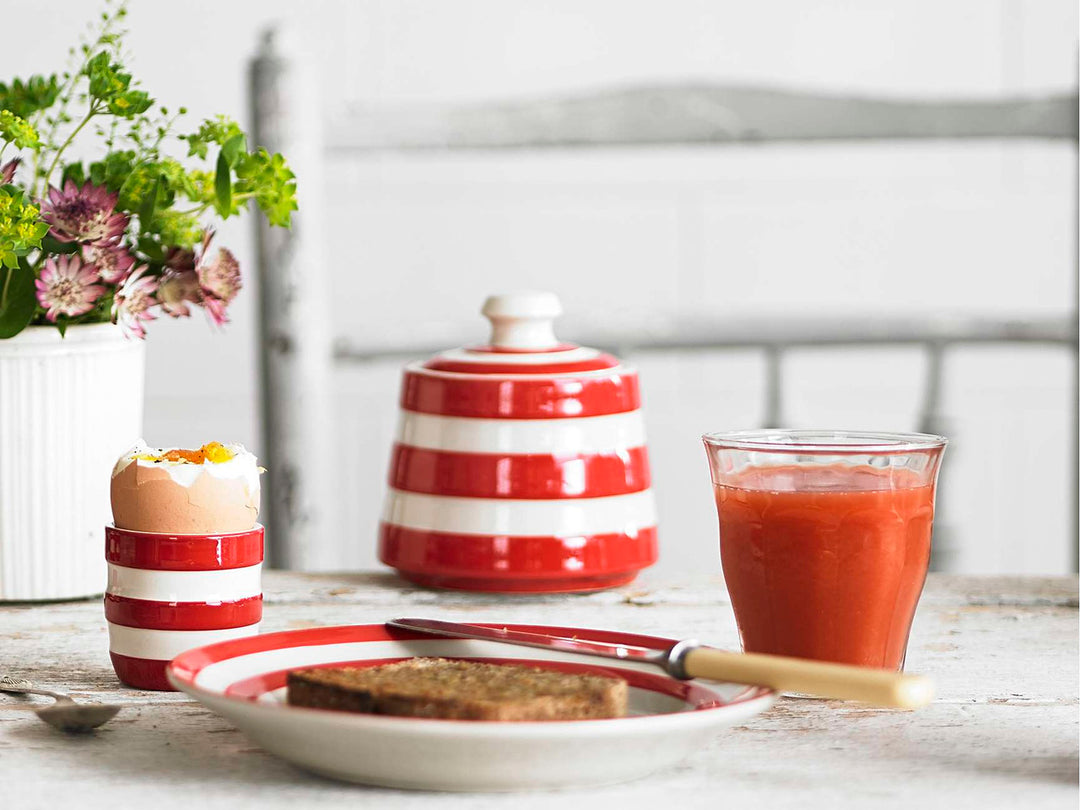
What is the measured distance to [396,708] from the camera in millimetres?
543

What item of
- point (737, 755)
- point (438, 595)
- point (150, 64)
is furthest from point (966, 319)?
point (150, 64)

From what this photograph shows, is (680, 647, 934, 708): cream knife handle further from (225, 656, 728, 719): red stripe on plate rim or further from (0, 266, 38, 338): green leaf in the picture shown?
(0, 266, 38, 338): green leaf

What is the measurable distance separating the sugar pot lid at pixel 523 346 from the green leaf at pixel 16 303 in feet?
0.94

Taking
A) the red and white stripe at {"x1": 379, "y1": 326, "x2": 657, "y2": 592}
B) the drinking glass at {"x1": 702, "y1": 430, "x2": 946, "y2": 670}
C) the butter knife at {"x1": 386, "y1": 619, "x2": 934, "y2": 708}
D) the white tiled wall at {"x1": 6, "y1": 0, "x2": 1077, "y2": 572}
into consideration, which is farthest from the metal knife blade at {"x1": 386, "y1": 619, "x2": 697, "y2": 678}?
the white tiled wall at {"x1": 6, "y1": 0, "x2": 1077, "y2": 572}

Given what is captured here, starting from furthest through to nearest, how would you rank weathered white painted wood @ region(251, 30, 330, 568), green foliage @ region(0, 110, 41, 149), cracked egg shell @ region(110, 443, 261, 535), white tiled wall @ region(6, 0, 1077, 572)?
white tiled wall @ region(6, 0, 1077, 572) < weathered white painted wood @ region(251, 30, 330, 568) < green foliage @ region(0, 110, 41, 149) < cracked egg shell @ region(110, 443, 261, 535)

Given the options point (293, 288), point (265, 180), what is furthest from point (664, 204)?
point (265, 180)

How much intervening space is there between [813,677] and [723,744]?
113 millimetres

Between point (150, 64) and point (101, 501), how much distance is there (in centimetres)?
171

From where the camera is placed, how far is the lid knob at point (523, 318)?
1.03 m

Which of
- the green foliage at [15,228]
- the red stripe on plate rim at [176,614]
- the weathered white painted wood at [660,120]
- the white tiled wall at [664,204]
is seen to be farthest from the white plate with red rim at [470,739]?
the white tiled wall at [664,204]

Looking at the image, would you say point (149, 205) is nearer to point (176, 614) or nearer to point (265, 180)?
point (265, 180)

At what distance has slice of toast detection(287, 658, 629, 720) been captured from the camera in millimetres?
542

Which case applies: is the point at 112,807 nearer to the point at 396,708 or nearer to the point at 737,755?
the point at 396,708

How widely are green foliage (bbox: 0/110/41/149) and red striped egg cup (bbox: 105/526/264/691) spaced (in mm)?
258
